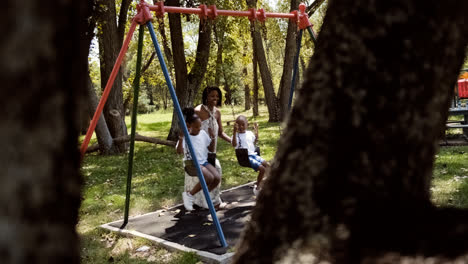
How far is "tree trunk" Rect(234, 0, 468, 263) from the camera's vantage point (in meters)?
1.33

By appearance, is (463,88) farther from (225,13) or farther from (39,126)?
(39,126)

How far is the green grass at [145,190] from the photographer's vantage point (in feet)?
15.5

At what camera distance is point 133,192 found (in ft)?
25.1

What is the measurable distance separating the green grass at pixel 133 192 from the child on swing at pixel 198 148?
0.84m

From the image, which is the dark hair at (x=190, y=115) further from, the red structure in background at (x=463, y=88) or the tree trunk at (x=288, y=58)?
the tree trunk at (x=288, y=58)

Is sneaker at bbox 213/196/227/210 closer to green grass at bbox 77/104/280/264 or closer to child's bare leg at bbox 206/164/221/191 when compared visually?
child's bare leg at bbox 206/164/221/191

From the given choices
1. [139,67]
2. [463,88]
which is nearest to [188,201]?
[139,67]

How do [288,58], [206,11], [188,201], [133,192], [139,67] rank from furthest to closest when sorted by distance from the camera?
[288,58] < [133,192] < [188,201] < [206,11] < [139,67]

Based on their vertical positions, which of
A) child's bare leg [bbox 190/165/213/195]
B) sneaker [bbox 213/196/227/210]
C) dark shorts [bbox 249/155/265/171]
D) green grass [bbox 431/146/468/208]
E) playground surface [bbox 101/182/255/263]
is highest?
dark shorts [bbox 249/155/265/171]

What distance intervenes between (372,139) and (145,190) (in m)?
6.74

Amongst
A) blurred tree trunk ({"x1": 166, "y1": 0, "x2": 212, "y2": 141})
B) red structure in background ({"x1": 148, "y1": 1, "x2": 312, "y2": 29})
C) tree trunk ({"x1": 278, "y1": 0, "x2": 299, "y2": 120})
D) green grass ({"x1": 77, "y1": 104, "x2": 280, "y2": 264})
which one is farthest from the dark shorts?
tree trunk ({"x1": 278, "y1": 0, "x2": 299, "y2": 120})

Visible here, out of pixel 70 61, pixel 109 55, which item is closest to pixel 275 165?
pixel 70 61

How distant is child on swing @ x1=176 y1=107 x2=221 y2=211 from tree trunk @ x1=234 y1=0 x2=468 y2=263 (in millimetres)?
4477

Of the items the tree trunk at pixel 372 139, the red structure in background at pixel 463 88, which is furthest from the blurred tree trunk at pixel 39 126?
the red structure in background at pixel 463 88
